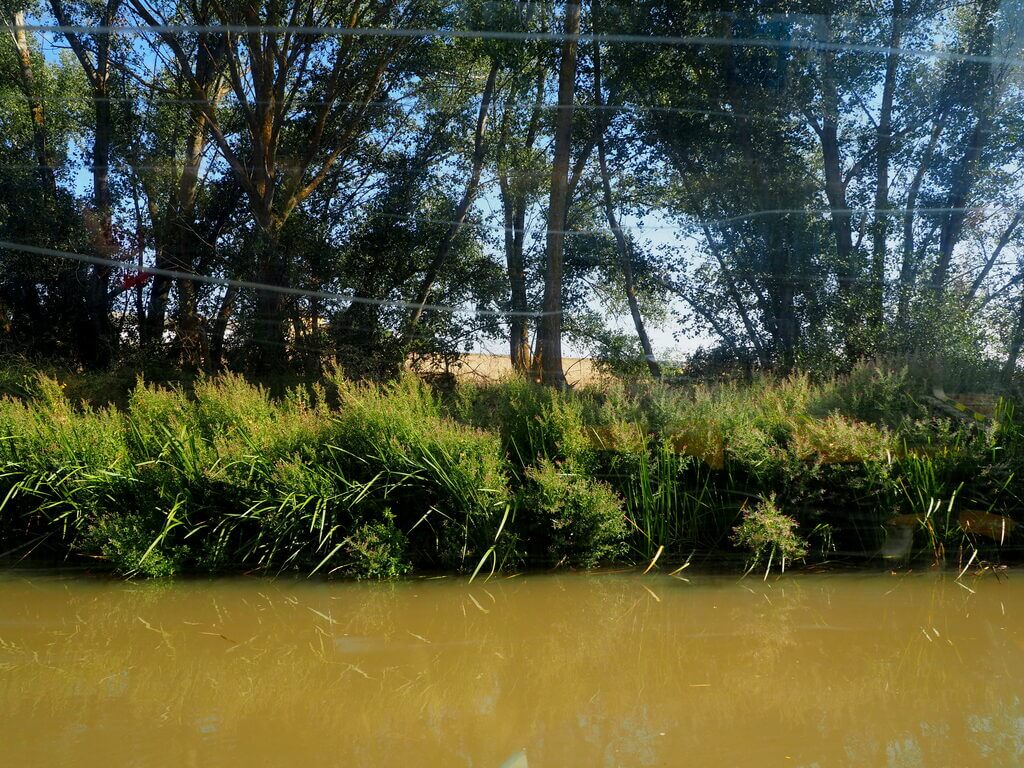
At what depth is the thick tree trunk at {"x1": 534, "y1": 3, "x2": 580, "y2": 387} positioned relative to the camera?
34.6 feet

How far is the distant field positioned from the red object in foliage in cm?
461

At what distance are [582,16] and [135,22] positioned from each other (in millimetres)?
6268

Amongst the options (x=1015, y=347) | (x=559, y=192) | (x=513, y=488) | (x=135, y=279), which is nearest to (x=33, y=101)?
(x=135, y=279)

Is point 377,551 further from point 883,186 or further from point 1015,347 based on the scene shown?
point 883,186

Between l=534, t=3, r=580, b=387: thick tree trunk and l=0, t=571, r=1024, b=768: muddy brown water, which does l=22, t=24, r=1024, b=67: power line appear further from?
l=0, t=571, r=1024, b=768: muddy brown water

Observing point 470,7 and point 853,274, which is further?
point 470,7

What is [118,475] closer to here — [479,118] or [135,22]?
[479,118]

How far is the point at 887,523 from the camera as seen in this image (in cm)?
644

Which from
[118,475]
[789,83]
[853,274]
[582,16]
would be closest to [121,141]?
[582,16]

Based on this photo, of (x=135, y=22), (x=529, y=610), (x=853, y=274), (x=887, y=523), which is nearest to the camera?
(x=529, y=610)

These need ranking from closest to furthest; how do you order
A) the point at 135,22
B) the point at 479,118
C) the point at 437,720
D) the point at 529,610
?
Result: the point at 437,720, the point at 529,610, the point at 479,118, the point at 135,22

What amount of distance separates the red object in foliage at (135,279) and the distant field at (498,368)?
461cm

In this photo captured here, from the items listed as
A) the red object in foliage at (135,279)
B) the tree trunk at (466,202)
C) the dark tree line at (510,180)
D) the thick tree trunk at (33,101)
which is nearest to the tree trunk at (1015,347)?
the dark tree line at (510,180)

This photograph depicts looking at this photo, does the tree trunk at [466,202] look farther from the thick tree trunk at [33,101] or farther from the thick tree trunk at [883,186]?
the thick tree trunk at [33,101]
